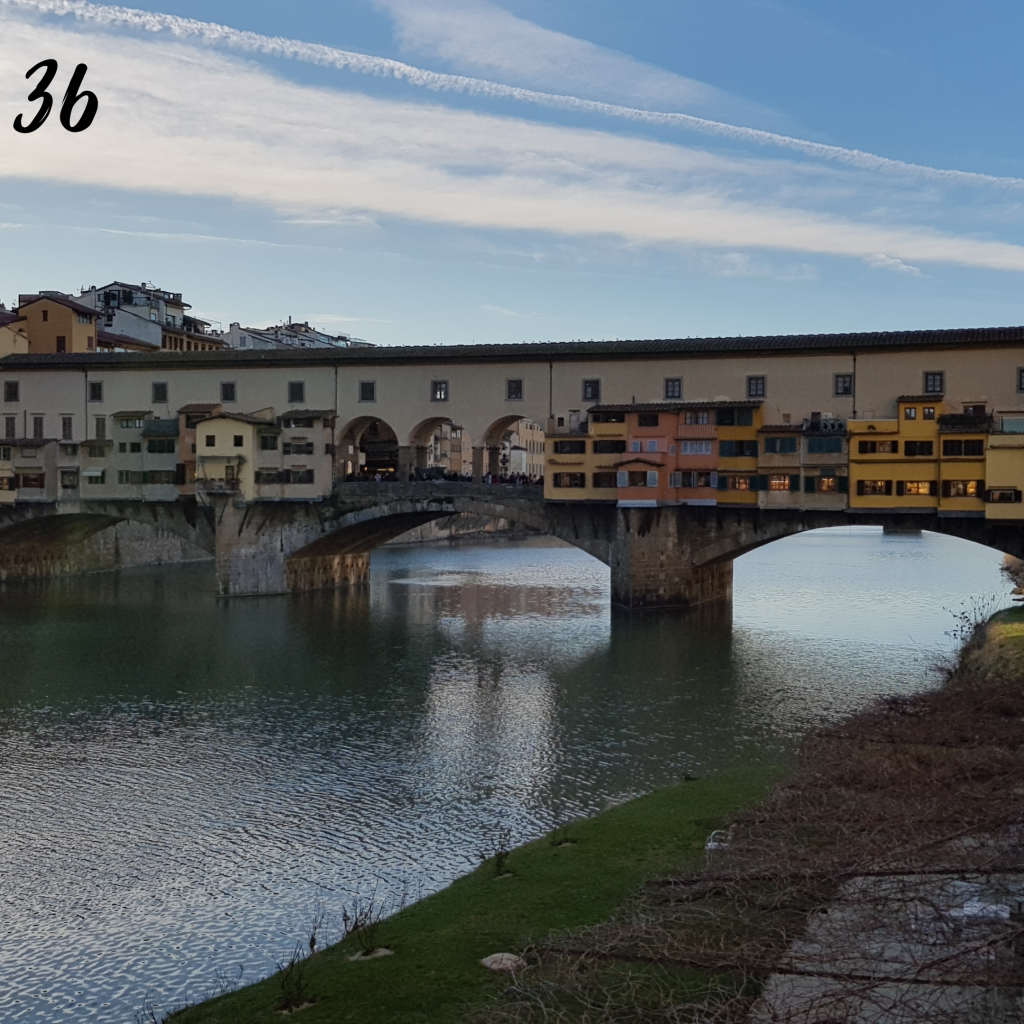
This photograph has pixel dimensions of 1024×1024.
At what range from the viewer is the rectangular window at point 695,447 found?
5053 cm

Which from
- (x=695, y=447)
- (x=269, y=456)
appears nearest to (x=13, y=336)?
(x=269, y=456)

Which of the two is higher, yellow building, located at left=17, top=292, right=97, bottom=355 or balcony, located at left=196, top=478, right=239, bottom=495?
yellow building, located at left=17, top=292, right=97, bottom=355

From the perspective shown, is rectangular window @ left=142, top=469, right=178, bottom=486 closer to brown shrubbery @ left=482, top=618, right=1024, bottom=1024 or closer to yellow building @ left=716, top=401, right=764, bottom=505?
yellow building @ left=716, top=401, right=764, bottom=505

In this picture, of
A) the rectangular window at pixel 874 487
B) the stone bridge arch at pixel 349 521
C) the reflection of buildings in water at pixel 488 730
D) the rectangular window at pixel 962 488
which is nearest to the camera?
the reflection of buildings in water at pixel 488 730

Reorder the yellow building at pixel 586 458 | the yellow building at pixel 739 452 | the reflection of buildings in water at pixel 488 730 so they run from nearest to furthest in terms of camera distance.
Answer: the reflection of buildings in water at pixel 488 730
the yellow building at pixel 739 452
the yellow building at pixel 586 458

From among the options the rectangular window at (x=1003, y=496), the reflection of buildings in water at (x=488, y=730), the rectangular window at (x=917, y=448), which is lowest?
the reflection of buildings in water at (x=488, y=730)

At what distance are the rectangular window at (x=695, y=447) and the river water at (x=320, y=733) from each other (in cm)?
722

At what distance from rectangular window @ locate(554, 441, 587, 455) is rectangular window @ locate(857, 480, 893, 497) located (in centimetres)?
1194

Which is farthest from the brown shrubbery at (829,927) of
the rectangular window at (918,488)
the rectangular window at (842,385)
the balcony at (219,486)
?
the balcony at (219,486)

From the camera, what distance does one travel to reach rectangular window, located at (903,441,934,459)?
4650 centimetres

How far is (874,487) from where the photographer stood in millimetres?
47344

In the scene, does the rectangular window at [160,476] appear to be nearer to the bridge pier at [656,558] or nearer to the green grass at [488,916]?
the bridge pier at [656,558]

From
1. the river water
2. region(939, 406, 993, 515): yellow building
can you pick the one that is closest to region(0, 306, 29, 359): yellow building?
the river water

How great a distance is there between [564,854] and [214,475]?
41842mm
